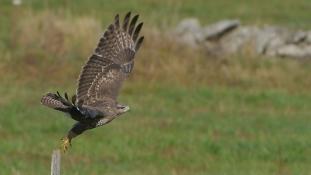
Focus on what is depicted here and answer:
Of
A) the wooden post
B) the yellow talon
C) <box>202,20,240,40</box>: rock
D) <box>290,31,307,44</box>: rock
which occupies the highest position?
<box>202,20,240,40</box>: rock

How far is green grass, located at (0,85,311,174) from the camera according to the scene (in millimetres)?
12227

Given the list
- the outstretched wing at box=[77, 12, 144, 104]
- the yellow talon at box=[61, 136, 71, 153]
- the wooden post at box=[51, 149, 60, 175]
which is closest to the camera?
the wooden post at box=[51, 149, 60, 175]

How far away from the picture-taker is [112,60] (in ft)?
30.7

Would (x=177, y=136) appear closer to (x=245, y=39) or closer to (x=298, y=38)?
(x=245, y=39)

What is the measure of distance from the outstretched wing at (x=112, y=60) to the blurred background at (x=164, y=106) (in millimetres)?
2273

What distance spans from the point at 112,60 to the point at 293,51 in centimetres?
1198

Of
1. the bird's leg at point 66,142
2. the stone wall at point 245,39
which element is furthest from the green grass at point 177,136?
the bird's leg at point 66,142

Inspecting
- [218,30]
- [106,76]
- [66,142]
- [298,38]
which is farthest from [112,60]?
[298,38]

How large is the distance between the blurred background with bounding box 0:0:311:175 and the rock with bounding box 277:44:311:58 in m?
0.12

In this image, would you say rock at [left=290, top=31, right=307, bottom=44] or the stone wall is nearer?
the stone wall

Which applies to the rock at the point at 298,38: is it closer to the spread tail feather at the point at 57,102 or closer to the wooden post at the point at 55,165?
the spread tail feather at the point at 57,102

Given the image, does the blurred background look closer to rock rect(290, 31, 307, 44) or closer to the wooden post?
rock rect(290, 31, 307, 44)

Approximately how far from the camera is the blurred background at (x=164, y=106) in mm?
12508

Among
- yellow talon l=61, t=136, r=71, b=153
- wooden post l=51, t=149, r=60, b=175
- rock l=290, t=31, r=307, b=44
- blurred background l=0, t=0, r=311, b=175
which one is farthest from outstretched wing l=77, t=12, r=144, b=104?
rock l=290, t=31, r=307, b=44
